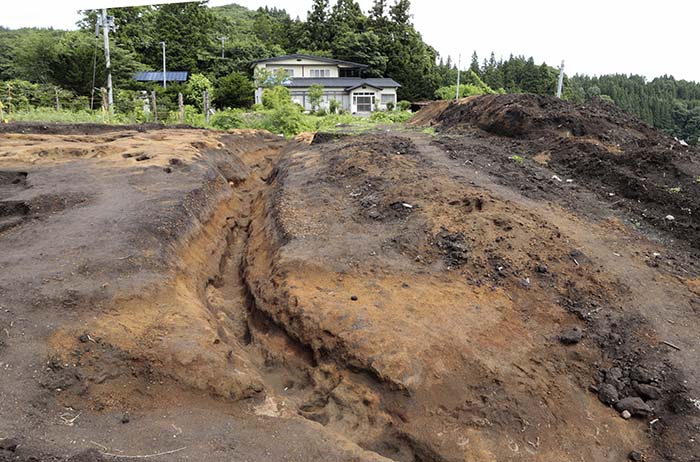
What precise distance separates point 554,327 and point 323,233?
3.78m

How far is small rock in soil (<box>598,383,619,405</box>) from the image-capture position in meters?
5.07

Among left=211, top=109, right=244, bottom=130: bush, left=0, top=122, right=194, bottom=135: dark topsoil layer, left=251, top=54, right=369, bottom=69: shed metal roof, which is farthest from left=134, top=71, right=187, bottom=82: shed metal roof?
left=0, top=122, right=194, bottom=135: dark topsoil layer

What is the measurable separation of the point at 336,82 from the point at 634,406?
144 feet

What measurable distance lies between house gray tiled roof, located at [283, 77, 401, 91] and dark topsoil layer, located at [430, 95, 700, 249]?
26.0 m

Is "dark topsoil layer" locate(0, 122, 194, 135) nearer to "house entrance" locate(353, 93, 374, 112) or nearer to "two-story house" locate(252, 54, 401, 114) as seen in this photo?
"two-story house" locate(252, 54, 401, 114)

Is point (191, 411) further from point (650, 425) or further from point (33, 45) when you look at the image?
point (33, 45)

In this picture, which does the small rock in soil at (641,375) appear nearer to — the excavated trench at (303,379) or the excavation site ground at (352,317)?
the excavation site ground at (352,317)

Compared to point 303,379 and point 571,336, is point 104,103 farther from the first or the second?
point 571,336

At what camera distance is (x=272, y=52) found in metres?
52.9

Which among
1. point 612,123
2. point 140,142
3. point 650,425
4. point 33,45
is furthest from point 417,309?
point 33,45

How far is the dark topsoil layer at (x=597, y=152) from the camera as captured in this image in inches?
372

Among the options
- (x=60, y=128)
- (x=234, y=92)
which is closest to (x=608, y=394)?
(x=60, y=128)

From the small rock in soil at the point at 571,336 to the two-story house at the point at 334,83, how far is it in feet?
123

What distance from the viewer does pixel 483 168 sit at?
11.5 m
